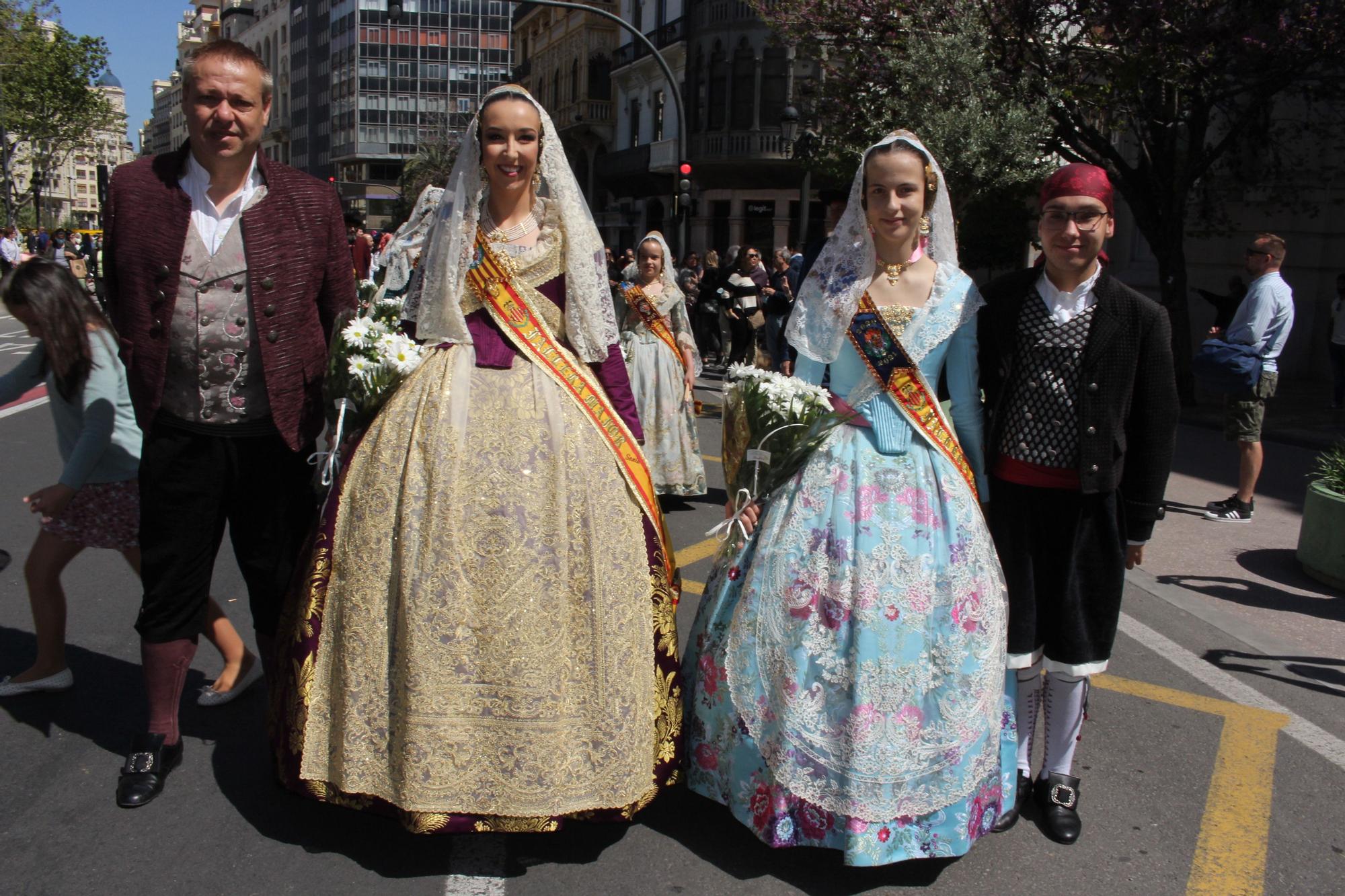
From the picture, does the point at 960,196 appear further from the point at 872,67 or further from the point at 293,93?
the point at 293,93

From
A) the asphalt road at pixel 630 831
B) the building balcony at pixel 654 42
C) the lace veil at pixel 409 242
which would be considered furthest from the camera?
the building balcony at pixel 654 42

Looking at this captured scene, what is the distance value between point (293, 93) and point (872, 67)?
9985 cm

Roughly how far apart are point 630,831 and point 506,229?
176 centimetres

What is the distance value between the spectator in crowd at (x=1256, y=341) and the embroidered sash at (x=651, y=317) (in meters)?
3.67

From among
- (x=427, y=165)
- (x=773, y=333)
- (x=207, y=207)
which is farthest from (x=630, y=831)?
(x=427, y=165)

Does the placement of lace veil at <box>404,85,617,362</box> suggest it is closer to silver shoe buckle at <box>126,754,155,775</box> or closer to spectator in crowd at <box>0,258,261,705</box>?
spectator in crowd at <box>0,258,261,705</box>

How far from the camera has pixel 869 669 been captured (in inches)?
104

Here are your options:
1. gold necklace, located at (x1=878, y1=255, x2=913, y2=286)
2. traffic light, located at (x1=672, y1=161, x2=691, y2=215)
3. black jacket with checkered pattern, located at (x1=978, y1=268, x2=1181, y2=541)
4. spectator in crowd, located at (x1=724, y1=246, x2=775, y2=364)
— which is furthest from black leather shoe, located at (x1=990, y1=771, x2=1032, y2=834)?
traffic light, located at (x1=672, y1=161, x2=691, y2=215)

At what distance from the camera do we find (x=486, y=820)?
107 inches

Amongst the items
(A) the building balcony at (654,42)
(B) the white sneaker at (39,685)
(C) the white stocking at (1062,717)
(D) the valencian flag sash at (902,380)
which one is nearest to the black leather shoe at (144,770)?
(B) the white sneaker at (39,685)

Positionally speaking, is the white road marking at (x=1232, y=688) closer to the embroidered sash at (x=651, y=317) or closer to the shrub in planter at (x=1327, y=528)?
the shrub in planter at (x=1327, y=528)

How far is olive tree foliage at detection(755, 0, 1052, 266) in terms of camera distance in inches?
489

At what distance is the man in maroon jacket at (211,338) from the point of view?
9.54 feet

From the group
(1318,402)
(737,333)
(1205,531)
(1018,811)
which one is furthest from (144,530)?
(1318,402)
